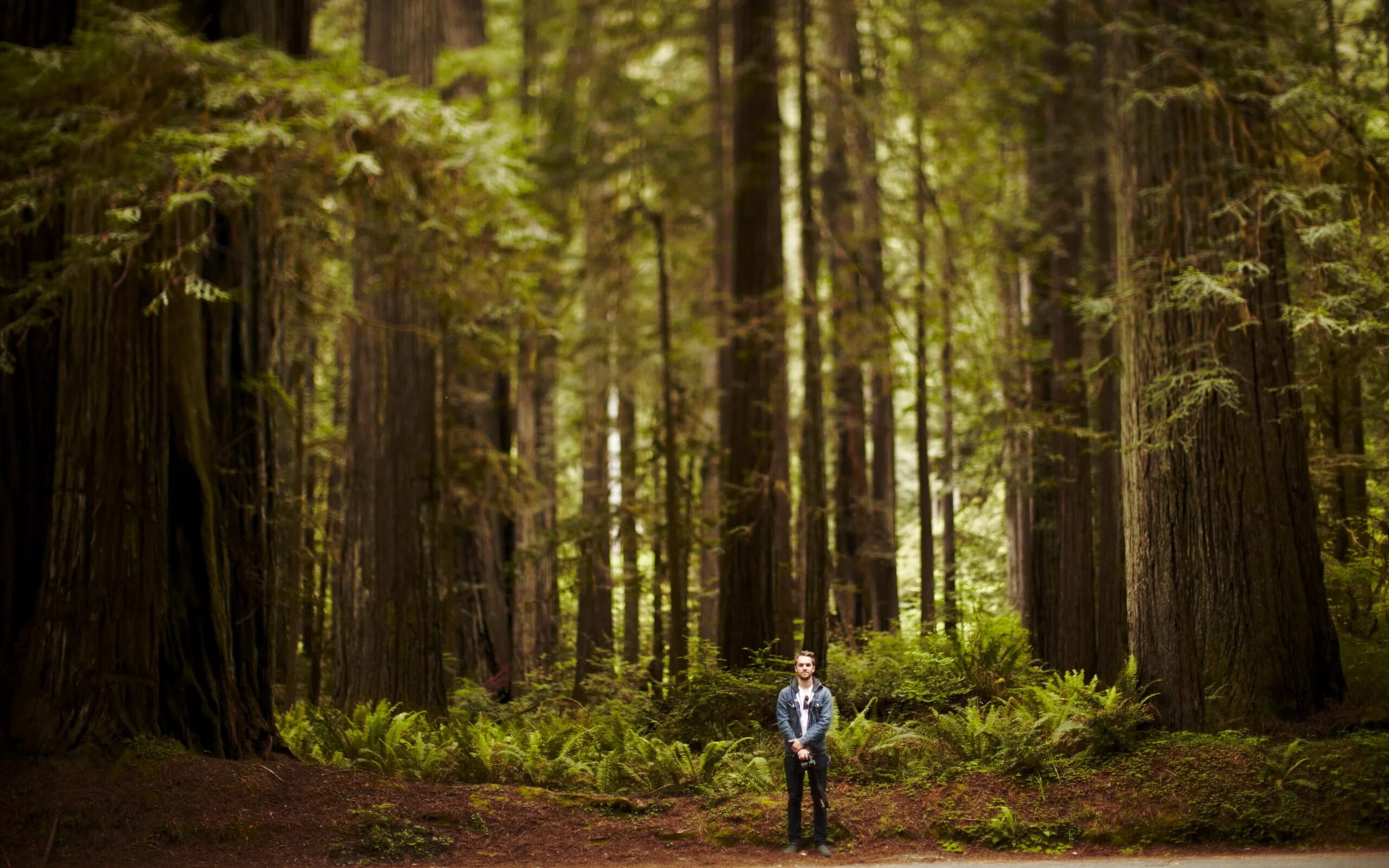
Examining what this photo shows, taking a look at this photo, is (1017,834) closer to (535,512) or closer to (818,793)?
(818,793)

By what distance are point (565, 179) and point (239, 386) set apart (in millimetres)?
10455

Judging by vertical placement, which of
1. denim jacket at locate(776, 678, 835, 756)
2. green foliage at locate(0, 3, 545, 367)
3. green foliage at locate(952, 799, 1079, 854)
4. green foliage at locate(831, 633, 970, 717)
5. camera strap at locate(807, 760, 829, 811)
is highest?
green foliage at locate(0, 3, 545, 367)

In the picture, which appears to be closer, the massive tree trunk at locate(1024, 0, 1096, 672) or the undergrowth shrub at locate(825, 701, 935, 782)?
the undergrowth shrub at locate(825, 701, 935, 782)

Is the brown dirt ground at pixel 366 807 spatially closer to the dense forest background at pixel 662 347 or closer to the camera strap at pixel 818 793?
the camera strap at pixel 818 793

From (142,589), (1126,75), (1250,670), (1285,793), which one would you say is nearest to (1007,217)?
(1126,75)

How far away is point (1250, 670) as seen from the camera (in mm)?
9523

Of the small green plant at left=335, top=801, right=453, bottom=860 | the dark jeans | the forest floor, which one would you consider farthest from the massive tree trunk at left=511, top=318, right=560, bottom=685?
the dark jeans

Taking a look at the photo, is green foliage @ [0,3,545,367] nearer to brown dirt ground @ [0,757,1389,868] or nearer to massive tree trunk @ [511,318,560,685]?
brown dirt ground @ [0,757,1389,868]

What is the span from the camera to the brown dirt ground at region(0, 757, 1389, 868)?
309 inches

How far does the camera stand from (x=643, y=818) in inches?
364

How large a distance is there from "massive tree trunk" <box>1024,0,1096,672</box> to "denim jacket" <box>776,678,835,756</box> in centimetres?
719

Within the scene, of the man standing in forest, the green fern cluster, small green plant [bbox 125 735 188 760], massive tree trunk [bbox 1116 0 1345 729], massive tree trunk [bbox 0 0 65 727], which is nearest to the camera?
the man standing in forest

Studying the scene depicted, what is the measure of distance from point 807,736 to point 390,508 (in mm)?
Answer: 7435

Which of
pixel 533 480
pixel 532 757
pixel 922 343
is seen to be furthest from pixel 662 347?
pixel 532 757
